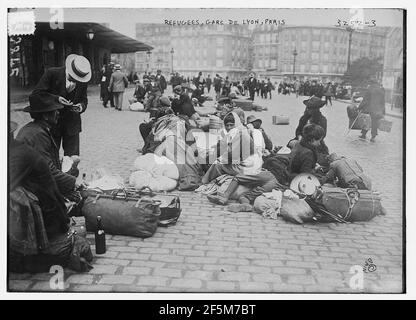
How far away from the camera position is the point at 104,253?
5.36 m

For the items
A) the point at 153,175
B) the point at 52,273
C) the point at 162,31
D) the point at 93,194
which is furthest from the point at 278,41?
the point at 52,273

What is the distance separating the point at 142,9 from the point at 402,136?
3529 mm

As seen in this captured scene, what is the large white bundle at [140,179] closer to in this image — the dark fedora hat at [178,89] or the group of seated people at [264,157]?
the group of seated people at [264,157]

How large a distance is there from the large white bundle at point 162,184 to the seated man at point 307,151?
1809 mm

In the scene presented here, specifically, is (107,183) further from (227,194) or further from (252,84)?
(252,84)

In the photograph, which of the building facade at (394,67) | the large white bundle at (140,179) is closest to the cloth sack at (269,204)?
the large white bundle at (140,179)

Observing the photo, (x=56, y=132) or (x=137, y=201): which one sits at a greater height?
(x=56, y=132)

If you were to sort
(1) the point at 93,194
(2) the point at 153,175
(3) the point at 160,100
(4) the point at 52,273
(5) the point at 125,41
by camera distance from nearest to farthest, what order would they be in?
(4) the point at 52,273
(1) the point at 93,194
(5) the point at 125,41
(2) the point at 153,175
(3) the point at 160,100

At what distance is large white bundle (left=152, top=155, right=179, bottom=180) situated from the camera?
277 inches

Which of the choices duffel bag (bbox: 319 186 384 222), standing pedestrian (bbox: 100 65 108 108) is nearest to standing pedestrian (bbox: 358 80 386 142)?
duffel bag (bbox: 319 186 384 222)

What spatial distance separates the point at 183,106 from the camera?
835cm

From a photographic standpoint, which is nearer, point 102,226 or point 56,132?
point 102,226

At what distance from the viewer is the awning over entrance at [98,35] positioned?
574cm

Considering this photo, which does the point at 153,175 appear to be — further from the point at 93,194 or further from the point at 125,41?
the point at 125,41
